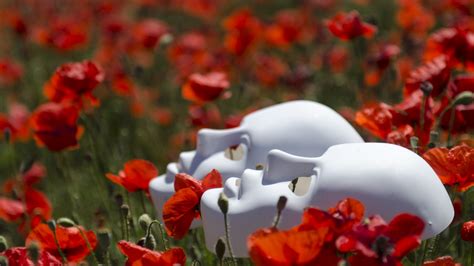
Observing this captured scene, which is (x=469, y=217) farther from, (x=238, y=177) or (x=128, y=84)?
(x=128, y=84)

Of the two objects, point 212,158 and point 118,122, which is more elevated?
point 212,158

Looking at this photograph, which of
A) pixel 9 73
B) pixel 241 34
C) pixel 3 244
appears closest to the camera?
pixel 3 244

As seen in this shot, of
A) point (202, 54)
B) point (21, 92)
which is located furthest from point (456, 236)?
point (21, 92)

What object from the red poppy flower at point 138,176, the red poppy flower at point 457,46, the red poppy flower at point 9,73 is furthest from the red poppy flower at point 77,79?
the red poppy flower at point 9,73

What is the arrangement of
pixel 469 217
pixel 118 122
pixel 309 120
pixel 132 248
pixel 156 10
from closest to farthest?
pixel 132 248 → pixel 309 120 → pixel 469 217 → pixel 118 122 → pixel 156 10

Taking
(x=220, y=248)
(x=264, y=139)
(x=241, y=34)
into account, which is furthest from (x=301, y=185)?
(x=241, y=34)

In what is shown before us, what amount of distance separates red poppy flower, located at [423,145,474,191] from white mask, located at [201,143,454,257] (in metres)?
0.17

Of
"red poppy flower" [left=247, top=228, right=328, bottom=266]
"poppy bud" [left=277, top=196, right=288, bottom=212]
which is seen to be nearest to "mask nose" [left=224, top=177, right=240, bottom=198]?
"poppy bud" [left=277, top=196, right=288, bottom=212]

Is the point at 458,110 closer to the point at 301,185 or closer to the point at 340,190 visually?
the point at 301,185

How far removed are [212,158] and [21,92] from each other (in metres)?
3.74

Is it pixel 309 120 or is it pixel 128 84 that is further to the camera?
pixel 128 84

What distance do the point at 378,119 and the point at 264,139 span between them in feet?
1.25

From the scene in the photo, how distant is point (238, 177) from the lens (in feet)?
7.41

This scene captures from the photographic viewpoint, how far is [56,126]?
296cm
